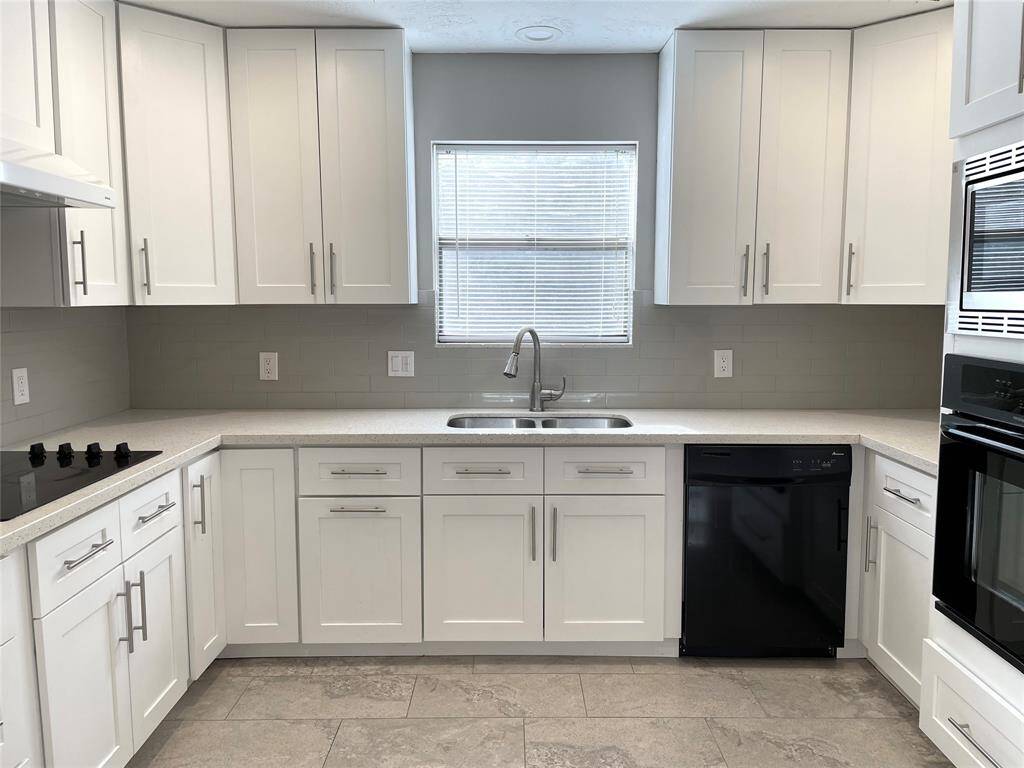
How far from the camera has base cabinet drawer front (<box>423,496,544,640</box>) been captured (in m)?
2.74

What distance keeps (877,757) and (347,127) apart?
288 centimetres

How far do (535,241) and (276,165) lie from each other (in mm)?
1146

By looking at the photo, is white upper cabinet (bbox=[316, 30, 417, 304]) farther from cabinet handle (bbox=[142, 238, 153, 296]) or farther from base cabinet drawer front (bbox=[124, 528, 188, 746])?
base cabinet drawer front (bbox=[124, 528, 188, 746])

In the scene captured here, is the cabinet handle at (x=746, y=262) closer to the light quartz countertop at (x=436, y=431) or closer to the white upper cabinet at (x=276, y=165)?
the light quartz countertop at (x=436, y=431)

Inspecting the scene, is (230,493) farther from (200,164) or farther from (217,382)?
(200,164)

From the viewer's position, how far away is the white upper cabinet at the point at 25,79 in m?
1.96

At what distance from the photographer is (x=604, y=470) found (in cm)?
274

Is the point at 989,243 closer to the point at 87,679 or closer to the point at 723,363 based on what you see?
the point at 723,363

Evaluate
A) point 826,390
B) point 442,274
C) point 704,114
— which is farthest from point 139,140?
point 826,390

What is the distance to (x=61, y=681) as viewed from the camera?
1706 millimetres

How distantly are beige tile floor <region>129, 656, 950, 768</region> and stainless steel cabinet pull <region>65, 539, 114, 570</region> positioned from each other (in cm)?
79

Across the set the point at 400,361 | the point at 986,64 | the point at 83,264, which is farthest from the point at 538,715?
the point at 986,64

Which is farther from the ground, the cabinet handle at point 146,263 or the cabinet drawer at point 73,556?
the cabinet handle at point 146,263

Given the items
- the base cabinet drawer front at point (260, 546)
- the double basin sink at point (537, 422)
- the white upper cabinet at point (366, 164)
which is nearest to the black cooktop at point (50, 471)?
the base cabinet drawer front at point (260, 546)
